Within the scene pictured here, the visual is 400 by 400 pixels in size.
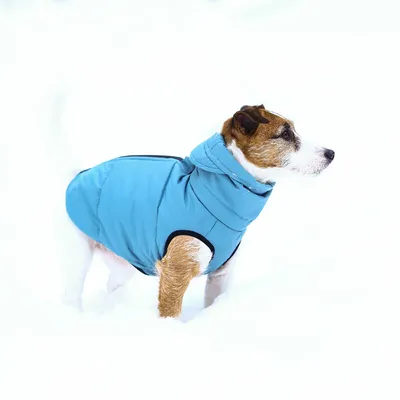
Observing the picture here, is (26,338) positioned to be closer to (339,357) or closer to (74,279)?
(74,279)

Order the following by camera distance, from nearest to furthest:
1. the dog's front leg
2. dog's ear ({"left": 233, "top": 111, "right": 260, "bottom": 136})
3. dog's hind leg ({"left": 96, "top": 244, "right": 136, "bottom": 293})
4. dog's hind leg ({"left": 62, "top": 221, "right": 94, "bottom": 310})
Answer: dog's ear ({"left": 233, "top": 111, "right": 260, "bottom": 136})
the dog's front leg
dog's hind leg ({"left": 62, "top": 221, "right": 94, "bottom": 310})
dog's hind leg ({"left": 96, "top": 244, "right": 136, "bottom": 293})

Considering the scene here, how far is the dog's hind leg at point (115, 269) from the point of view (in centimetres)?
329

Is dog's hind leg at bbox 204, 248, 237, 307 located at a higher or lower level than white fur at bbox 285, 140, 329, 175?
lower

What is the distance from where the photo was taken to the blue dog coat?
2730 millimetres

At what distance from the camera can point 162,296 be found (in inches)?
115

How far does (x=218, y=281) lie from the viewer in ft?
10.4

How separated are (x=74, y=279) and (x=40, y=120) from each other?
780 mm

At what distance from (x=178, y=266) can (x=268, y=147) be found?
62 centimetres

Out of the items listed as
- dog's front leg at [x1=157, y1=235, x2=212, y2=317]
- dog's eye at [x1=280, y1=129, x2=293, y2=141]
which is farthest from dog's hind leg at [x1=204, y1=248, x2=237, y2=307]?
dog's eye at [x1=280, y1=129, x2=293, y2=141]

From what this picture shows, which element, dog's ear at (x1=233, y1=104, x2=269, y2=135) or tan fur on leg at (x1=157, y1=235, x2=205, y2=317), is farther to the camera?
tan fur on leg at (x1=157, y1=235, x2=205, y2=317)

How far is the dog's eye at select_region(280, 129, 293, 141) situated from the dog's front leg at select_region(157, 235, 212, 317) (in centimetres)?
55

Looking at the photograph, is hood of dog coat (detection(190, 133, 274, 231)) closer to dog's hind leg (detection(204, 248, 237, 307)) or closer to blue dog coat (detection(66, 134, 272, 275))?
blue dog coat (detection(66, 134, 272, 275))

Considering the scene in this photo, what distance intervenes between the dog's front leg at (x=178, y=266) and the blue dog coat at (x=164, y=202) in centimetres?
3

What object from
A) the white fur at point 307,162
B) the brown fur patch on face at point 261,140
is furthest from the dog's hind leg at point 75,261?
the white fur at point 307,162
